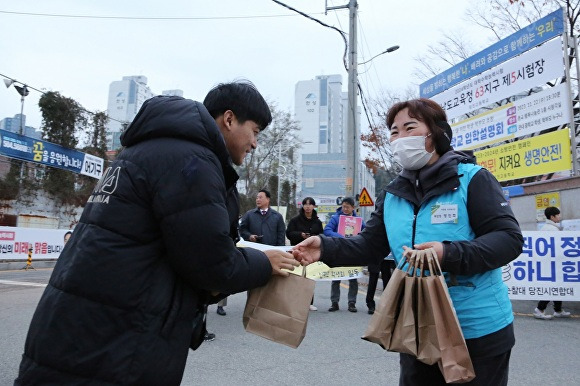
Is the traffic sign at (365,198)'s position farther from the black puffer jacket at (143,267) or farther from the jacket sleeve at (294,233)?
the black puffer jacket at (143,267)

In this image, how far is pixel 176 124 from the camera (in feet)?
4.59

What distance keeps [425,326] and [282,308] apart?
1.85 ft

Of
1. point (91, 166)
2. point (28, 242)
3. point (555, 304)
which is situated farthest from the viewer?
point (91, 166)

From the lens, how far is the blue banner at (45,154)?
13.8m

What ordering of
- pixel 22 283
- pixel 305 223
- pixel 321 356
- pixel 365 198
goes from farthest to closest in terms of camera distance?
pixel 365 198
pixel 22 283
pixel 305 223
pixel 321 356

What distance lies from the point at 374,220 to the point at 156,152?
1.26 meters

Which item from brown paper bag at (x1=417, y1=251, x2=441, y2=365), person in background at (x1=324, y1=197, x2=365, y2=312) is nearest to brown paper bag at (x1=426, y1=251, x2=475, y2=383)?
brown paper bag at (x1=417, y1=251, x2=441, y2=365)

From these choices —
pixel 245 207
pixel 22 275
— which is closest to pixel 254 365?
pixel 22 275

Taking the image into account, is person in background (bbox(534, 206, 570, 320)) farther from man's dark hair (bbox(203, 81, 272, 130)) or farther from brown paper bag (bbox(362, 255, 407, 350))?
man's dark hair (bbox(203, 81, 272, 130))

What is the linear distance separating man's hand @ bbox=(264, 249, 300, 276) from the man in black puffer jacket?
27 centimetres

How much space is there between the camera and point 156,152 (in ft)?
4.51

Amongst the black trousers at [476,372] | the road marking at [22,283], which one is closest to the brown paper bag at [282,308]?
the black trousers at [476,372]

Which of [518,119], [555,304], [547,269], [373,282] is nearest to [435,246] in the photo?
[373,282]

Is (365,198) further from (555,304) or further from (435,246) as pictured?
(435,246)
